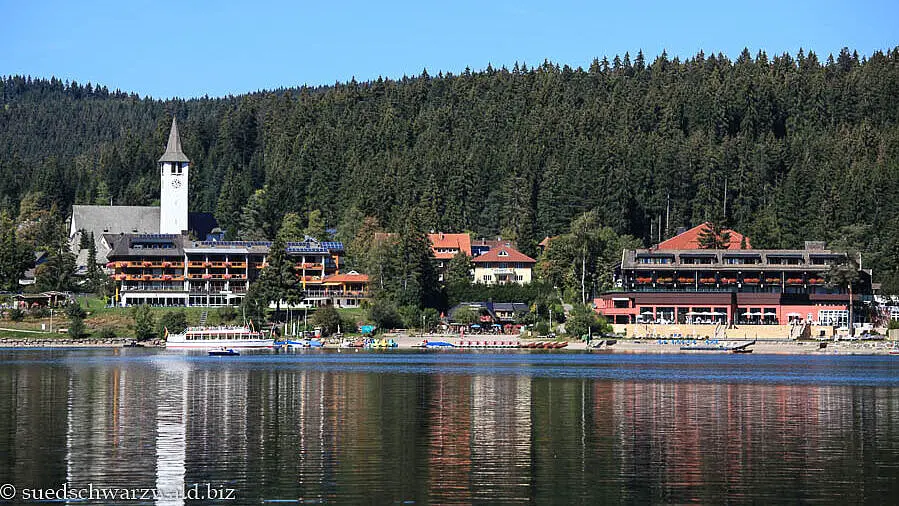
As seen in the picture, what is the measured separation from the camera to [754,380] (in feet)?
235

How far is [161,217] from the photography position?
166 metres

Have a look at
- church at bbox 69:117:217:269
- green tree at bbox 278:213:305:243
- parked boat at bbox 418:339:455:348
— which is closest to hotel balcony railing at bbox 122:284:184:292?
church at bbox 69:117:217:269

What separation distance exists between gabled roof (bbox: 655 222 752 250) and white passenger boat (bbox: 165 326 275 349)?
46547mm

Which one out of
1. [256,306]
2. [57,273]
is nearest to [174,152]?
[57,273]

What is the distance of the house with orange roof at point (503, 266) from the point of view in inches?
5694

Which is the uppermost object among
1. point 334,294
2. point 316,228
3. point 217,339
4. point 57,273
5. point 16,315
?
point 316,228

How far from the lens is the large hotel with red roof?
12631cm

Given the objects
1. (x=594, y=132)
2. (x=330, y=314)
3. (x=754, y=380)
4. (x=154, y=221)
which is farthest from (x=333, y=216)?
(x=754, y=380)

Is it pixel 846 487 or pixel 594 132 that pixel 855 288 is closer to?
pixel 594 132

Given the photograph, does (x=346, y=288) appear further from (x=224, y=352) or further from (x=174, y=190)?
(x=174, y=190)

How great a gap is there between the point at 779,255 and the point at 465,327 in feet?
113

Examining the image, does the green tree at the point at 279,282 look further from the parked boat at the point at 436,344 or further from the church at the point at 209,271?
the parked boat at the point at 436,344

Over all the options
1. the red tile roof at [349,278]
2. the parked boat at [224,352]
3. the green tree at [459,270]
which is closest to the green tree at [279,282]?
the red tile roof at [349,278]

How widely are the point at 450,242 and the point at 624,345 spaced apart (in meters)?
39.7
